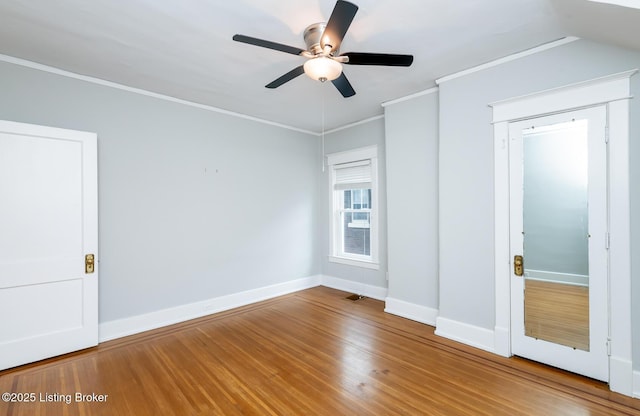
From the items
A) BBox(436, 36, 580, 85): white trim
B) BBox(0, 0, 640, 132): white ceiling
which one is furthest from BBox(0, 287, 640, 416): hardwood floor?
BBox(436, 36, 580, 85): white trim

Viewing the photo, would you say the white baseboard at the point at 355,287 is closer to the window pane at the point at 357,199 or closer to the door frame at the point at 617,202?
the window pane at the point at 357,199

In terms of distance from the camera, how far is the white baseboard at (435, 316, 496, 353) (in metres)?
2.84

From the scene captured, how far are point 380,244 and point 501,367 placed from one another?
2.19 metres

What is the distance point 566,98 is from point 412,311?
8.88ft

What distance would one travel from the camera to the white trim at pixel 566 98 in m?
2.21

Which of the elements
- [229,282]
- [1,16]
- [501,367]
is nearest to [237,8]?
[1,16]

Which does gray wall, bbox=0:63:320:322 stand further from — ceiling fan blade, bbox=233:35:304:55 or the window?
ceiling fan blade, bbox=233:35:304:55

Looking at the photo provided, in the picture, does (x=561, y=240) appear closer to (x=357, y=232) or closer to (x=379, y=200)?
(x=379, y=200)

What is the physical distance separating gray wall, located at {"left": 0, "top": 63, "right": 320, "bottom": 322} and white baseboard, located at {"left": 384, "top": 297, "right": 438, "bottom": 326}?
1768mm

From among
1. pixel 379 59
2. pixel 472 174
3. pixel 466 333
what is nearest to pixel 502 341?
pixel 466 333

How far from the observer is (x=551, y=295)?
255cm

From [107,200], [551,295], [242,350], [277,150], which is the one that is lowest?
[242,350]

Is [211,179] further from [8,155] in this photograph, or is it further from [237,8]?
[237,8]

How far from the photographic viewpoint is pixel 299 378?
2.41 metres
